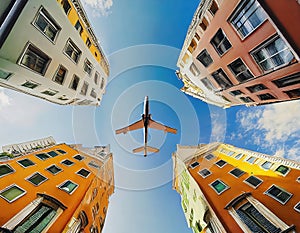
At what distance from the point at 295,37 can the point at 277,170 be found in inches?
534

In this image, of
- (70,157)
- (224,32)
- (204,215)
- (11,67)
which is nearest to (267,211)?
(204,215)

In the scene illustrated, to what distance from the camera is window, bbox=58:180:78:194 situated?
15.8m

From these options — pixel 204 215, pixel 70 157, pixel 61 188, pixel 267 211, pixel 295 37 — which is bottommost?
pixel 204 215

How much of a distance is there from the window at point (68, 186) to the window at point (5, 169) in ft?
13.0

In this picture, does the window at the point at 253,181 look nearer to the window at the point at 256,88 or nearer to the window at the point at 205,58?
the window at the point at 256,88

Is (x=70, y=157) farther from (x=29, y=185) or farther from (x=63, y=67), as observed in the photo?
(x=63, y=67)

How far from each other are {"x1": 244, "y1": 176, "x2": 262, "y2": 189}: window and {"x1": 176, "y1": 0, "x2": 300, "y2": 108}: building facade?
7680 mm

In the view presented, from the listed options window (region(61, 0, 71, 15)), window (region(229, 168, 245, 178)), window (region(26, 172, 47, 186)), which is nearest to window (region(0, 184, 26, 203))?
window (region(26, 172, 47, 186))

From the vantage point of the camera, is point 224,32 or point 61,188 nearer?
point 224,32

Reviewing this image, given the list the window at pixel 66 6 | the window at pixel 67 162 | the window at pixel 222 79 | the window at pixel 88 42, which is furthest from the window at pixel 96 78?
the window at pixel 222 79

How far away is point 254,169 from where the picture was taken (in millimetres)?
18750

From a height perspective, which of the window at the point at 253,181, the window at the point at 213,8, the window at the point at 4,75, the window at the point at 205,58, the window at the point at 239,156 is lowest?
the window at the point at 253,181

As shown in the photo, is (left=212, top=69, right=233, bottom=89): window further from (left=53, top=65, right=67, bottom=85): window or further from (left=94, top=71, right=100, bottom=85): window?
(left=94, top=71, right=100, bottom=85): window

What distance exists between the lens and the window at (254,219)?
11.6 meters
